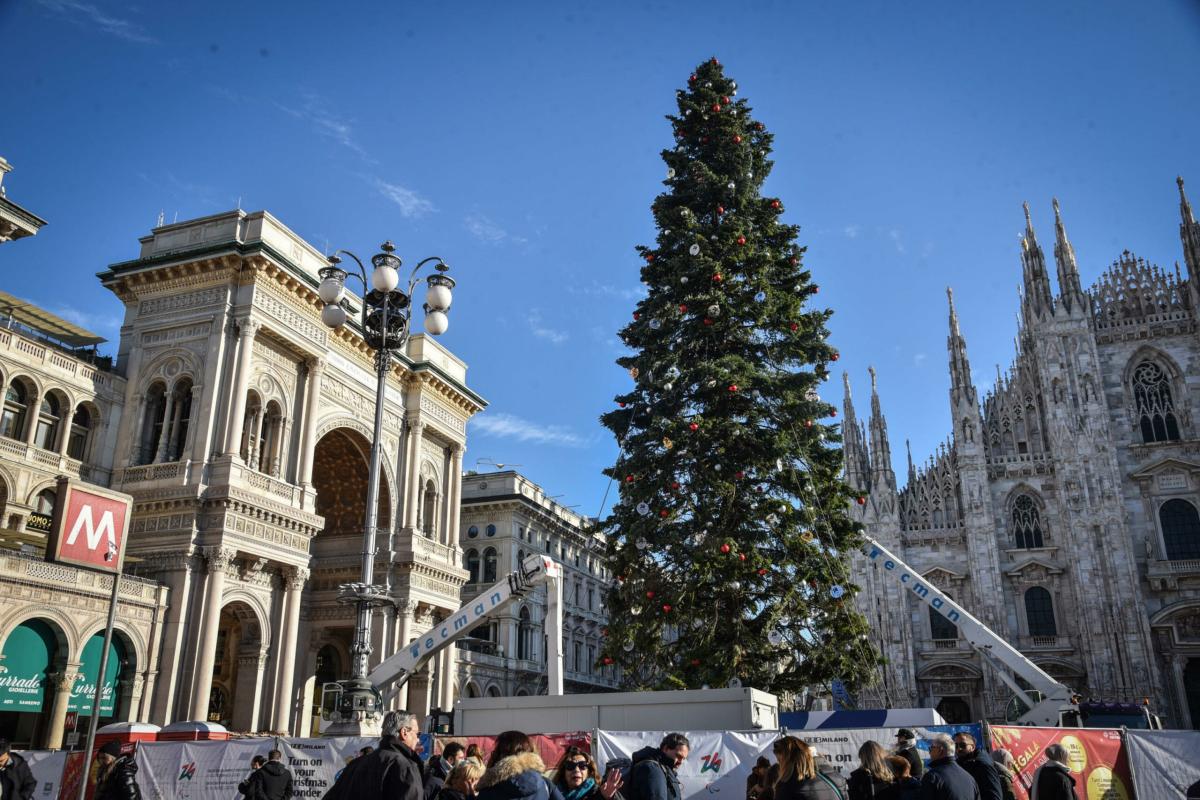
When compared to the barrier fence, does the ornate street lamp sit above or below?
above

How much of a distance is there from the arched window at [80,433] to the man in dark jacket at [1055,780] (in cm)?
2825

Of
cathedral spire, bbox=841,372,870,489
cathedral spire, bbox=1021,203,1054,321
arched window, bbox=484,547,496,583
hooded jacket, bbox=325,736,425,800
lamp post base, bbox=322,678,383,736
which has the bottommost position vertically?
hooded jacket, bbox=325,736,425,800

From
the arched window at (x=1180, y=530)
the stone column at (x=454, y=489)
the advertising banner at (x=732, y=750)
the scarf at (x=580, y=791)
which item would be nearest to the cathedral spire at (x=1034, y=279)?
the arched window at (x=1180, y=530)

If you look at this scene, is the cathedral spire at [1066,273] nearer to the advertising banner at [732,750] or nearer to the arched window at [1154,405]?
the arched window at [1154,405]

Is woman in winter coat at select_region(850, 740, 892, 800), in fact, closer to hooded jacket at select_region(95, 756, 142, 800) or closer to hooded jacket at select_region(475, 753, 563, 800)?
hooded jacket at select_region(475, 753, 563, 800)

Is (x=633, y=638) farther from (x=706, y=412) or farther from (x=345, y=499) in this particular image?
(x=345, y=499)

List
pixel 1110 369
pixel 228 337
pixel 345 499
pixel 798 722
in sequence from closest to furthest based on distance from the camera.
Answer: pixel 798 722, pixel 228 337, pixel 345 499, pixel 1110 369

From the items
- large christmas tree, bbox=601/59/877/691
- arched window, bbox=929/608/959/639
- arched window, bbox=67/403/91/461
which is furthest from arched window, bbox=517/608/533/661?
large christmas tree, bbox=601/59/877/691

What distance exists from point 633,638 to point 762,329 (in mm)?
7664

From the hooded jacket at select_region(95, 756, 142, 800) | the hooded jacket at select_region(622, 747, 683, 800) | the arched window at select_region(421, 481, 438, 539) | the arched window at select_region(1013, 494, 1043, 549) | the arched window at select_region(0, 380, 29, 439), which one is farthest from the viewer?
the arched window at select_region(1013, 494, 1043, 549)

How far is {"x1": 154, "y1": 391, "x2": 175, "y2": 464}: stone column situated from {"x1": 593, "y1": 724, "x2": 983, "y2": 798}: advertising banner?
21.7m

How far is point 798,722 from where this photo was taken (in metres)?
16.1

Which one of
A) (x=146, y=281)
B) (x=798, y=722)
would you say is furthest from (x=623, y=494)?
(x=146, y=281)

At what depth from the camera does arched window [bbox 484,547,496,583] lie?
5388 cm
